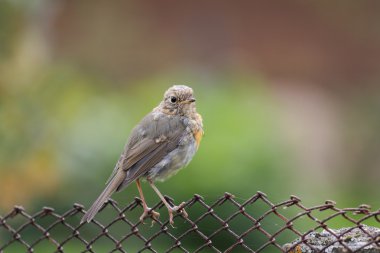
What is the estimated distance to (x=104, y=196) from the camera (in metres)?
4.70

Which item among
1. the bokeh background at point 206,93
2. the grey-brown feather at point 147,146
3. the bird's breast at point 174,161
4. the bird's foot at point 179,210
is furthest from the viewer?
the bokeh background at point 206,93

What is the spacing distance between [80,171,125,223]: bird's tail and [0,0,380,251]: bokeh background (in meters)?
3.39

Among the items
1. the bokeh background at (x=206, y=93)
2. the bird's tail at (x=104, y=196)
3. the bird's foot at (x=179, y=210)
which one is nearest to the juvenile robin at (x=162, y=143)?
the bird's tail at (x=104, y=196)

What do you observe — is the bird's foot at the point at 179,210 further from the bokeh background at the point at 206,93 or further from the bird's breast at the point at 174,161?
the bokeh background at the point at 206,93

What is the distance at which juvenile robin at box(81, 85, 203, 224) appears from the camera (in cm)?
511

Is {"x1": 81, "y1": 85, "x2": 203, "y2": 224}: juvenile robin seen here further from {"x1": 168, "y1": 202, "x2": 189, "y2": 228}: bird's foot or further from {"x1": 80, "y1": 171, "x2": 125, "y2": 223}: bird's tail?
{"x1": 168, "y1": 202, "x2": 189, "y2": 228}: bird's foot

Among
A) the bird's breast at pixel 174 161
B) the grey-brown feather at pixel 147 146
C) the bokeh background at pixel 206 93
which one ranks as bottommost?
the bokeh background at pixel 206 93

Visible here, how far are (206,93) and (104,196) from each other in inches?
291

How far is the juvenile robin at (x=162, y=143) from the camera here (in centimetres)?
511

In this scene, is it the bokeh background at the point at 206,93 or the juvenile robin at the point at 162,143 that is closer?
the juvenile robin at the point at 162,143

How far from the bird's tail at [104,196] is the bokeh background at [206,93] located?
339 centimetres

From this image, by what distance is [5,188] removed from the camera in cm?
849

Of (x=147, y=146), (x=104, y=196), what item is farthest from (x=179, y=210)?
(x=147, y=146)

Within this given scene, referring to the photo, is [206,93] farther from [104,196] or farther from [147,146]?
[104,196]
